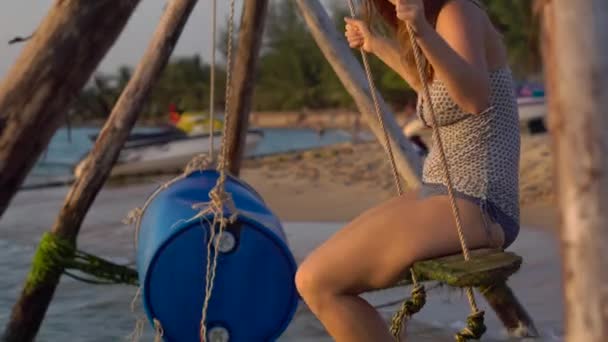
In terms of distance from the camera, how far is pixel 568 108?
176 cm

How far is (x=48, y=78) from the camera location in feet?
12.3

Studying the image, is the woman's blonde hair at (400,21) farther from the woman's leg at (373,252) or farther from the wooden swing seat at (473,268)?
the wooden swing seat at (473,268)

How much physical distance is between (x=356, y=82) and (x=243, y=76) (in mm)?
921

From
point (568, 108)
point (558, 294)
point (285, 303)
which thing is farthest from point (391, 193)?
point (568, 108)

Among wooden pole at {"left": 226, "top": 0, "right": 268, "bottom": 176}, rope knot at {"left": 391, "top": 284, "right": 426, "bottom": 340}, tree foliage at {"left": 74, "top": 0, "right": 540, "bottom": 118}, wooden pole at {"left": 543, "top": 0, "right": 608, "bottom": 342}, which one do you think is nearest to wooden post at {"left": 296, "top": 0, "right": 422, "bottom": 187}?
wooden pole at {"left": 226, "top": 0, "right": 268, "bottom": 176}

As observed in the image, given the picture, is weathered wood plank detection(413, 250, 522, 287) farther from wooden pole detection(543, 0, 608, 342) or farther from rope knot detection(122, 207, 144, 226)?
rope knot detection(122, 207, 144, 226)

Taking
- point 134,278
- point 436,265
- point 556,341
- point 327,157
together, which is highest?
point 436,265

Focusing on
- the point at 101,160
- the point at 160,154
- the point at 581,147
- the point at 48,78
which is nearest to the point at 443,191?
the point at 581,147

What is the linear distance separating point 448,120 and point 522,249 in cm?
510

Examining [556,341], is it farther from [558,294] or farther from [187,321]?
[187,321]

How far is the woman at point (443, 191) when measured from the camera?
111 inches

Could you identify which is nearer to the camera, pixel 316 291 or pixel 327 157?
pixel 316 291

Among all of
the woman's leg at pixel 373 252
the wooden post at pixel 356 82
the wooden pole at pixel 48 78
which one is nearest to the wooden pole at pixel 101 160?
the wooden post at pixel 356 82

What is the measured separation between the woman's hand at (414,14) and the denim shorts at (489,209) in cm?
46
